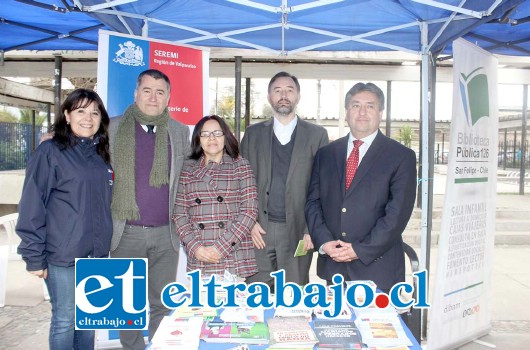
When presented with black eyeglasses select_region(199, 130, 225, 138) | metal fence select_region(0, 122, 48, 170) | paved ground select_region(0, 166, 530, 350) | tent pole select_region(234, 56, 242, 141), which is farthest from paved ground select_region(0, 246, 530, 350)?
metal fence select_region(0, 122, 48, 170)

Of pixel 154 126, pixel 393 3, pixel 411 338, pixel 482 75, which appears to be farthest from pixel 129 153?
pixel 482 75

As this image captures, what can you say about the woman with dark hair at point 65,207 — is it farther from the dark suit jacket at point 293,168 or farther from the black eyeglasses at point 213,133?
the dark suit jacket at point 293,168

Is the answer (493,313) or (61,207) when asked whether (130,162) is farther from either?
(493,313)

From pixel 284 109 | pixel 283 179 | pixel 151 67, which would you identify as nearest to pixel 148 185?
pixel 283 179

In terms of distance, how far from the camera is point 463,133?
3.10 m

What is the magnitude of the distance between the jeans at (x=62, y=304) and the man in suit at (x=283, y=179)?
3.57ft

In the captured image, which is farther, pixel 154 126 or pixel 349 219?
pixel 154 126

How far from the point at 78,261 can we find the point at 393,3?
258 centimetres

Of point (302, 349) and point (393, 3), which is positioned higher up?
point (393, 3)

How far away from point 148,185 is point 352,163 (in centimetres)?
120

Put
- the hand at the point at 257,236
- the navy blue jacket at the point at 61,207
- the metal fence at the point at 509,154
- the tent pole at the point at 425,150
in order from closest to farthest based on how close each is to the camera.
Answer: the navy blue jacket at the point at 61,207
the hand at the point at 257,236
the tent pole at the point at 425,150
the metal fence at the point at 509,154

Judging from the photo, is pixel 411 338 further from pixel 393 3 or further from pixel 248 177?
pixel 393 3

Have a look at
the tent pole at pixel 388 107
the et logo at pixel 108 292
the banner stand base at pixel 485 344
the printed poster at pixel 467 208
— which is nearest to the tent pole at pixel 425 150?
the printed poster at pixel 467 208

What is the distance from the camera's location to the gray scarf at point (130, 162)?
2561 mm
